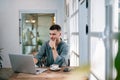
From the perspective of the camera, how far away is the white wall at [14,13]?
6.79 metres

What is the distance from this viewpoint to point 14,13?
679cm

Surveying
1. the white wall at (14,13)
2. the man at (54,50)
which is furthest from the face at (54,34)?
the white wall at (14,13)

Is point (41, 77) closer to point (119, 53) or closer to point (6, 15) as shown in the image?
point (119, 53)

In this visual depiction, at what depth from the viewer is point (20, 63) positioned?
2.29 m

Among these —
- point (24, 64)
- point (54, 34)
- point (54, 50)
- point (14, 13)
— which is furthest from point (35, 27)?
point (24, 64)

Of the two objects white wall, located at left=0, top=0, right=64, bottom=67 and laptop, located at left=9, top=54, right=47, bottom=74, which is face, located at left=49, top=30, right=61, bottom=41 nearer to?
laptop, located at left=9, top=54, right=47, bottom=74

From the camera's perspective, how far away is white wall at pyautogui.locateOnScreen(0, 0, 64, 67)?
6.79m

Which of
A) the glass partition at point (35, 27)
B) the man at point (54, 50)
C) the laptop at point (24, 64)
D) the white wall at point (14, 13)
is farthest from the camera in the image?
the glass partition at point (35, 27)

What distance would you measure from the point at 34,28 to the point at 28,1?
93cm

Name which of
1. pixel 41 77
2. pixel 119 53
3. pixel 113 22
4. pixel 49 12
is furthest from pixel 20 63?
pixel 49 12

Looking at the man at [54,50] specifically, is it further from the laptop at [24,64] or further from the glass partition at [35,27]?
the glass partition at [35,27]

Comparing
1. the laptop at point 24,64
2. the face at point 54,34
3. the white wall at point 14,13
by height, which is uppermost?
the white wall at point 14,13

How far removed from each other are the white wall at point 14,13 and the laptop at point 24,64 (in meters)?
4.53

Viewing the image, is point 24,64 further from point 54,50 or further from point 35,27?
point 35,27
